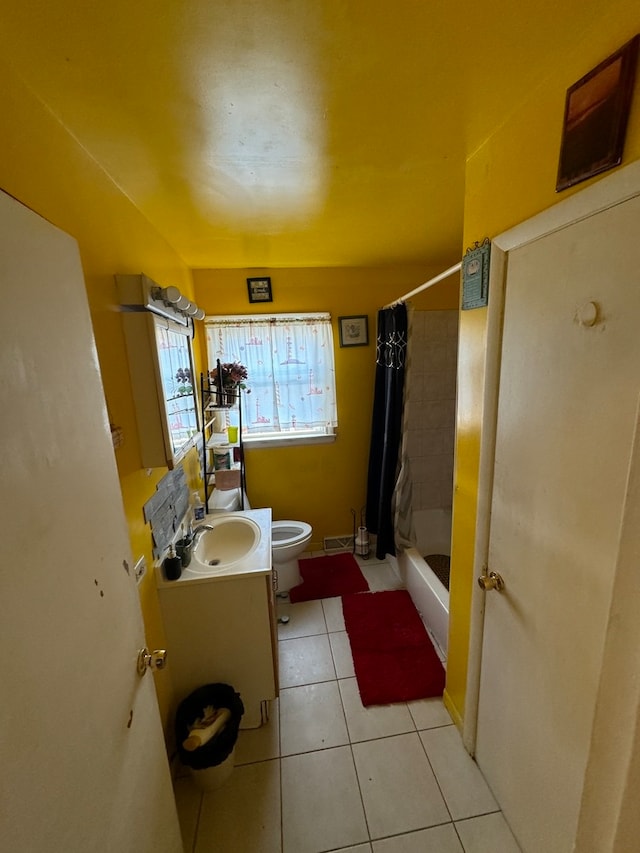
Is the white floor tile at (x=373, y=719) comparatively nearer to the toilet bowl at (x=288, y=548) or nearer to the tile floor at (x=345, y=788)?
the tile floor at (x=345, y=788)

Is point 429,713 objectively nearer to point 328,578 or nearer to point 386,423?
point 328,578

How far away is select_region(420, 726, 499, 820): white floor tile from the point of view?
49.2 inches

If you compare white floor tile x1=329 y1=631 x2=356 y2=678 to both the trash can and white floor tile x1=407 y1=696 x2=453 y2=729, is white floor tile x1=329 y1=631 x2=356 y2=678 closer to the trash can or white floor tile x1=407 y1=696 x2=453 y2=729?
white floor tile x1=407 y1=696 x2=453 y2=729

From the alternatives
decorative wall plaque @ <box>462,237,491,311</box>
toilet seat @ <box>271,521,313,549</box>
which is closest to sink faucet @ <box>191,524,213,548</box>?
toilet seat @ <box>271,521,313,549</box>

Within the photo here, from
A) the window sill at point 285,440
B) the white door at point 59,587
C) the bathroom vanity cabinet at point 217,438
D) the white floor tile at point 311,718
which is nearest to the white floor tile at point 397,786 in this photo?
the white floor tile at point 311,718

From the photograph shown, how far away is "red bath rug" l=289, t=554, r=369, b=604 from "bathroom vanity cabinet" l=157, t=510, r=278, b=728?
80 centimetres

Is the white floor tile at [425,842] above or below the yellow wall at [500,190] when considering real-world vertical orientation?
below

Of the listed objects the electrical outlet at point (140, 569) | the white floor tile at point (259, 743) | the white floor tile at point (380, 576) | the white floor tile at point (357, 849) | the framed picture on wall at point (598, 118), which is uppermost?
the framed picture on wall at point (598, 118)

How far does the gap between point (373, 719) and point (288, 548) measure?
39.1 inches

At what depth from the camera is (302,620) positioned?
2.17 meters

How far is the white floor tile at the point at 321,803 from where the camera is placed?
46.6 inches

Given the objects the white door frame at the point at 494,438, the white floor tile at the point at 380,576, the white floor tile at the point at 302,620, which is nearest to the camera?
the white door frame at the point at 494,438

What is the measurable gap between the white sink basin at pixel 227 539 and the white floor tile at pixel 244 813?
852 millimetres

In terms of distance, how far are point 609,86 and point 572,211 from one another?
0.21m
